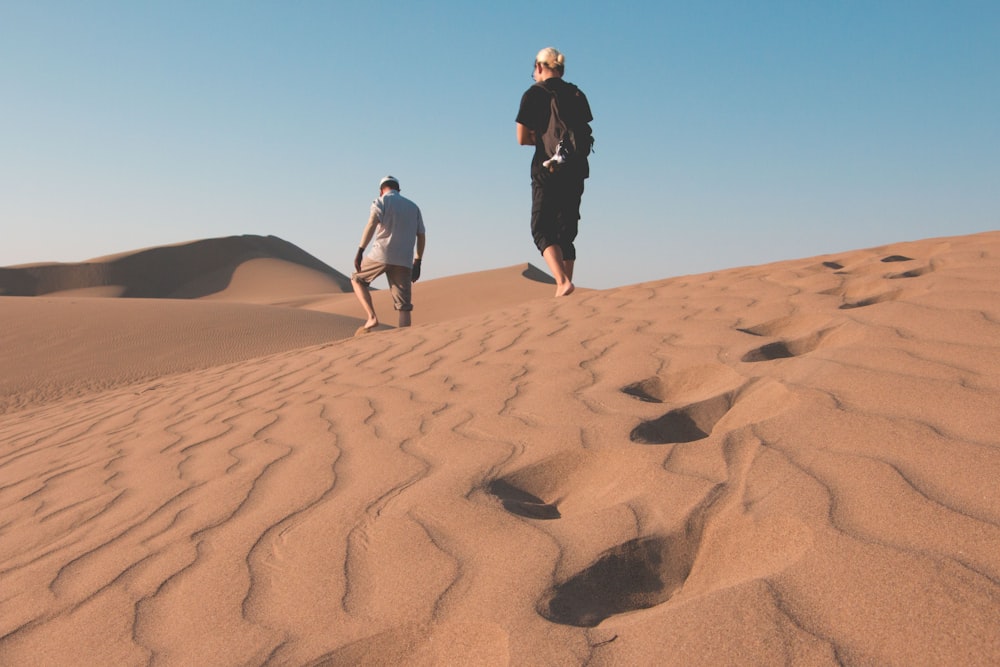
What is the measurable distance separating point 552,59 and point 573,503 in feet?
13.6

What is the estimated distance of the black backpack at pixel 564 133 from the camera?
5.39 meters

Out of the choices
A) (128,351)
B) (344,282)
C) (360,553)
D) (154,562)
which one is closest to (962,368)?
(360,553)

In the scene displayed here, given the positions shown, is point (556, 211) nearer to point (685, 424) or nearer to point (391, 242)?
point (391, 242)

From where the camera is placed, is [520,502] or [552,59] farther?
[552,59]

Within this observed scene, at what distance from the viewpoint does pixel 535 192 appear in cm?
573

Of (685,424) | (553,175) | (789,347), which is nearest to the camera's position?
(685,424)

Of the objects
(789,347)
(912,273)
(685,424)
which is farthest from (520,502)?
(912,273)

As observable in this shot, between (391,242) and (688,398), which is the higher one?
(391,242)

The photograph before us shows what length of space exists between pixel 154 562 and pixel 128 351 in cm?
733

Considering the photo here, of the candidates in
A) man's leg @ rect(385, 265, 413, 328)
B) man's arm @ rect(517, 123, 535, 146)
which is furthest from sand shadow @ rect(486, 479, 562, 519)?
man's leg @ rect(385, 265, 413, 328)

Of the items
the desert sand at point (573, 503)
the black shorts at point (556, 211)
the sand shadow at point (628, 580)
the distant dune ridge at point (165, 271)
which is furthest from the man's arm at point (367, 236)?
the distant dune ridge at point (165, 271)

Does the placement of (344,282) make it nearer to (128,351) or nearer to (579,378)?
(128,351)

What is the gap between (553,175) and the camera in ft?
18.4

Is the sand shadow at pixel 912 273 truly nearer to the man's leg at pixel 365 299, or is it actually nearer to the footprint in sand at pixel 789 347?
the footprint in sand at pixel 789 347
